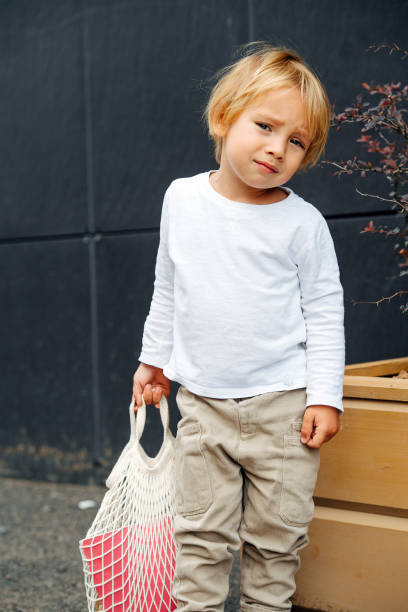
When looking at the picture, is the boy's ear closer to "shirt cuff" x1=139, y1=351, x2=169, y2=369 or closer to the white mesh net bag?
"shirt cuff" x1=139, y1=351, x2=169, y2=369

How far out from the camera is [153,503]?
2.15m

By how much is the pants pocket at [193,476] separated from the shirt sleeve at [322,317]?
0.31 metres

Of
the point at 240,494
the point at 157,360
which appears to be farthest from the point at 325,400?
the point at 157,360

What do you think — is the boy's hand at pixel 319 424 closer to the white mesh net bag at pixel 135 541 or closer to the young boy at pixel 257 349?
the young boy at pixel 257 349

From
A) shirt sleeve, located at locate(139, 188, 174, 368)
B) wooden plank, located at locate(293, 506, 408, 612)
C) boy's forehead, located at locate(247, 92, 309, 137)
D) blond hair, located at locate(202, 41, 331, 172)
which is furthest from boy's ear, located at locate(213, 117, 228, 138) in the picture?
wooden plank, located at locate(293, 506, 408, 612)

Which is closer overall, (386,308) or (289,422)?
(289,422)

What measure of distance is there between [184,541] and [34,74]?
2.97 m

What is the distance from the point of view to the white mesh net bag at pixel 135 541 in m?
2.06

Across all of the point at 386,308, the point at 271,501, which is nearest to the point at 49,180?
the point at 386,308

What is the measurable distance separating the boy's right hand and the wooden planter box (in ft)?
1.68

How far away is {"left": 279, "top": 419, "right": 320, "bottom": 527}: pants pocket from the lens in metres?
1.92

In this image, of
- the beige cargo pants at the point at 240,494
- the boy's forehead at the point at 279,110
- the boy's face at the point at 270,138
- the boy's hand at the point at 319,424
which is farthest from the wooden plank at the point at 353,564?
the boy's forehead at the point at 279,110

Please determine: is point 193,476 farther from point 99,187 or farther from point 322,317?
point 99,187

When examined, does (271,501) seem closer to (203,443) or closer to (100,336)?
(203,443)
